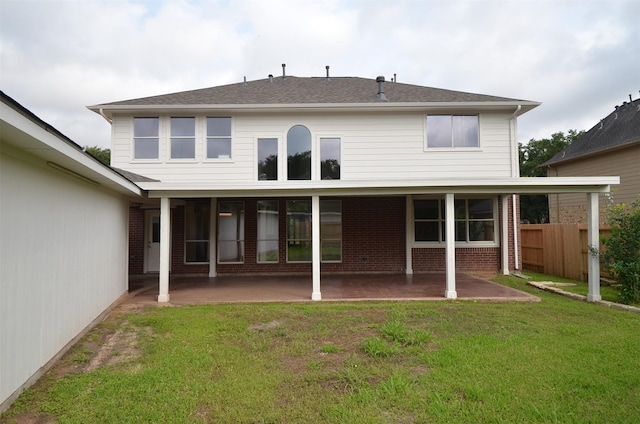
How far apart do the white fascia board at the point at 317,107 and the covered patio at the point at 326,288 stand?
5.01 metres

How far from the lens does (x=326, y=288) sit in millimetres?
8859

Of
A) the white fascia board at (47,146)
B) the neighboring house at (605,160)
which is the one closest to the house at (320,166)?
the white fascia board at (47,146)

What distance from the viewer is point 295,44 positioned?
56.6ft

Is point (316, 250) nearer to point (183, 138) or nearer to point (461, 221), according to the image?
point (183, 138)

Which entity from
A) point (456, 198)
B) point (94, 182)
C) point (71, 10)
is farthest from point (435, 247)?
point (71, 10)

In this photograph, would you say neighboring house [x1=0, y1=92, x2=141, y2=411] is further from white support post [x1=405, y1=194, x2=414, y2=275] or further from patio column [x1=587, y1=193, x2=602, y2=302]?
patio column [x1=587, y1=193, x2=602, y2=302]

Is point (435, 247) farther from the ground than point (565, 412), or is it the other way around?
point (435, 247)

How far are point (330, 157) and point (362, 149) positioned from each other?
100 centimetres

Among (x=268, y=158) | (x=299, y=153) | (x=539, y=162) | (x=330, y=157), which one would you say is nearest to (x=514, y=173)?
(x=330, y=157)

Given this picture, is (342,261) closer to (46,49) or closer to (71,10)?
(71,10)

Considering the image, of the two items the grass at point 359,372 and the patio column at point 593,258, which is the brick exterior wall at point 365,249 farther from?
the grass at point 359,372

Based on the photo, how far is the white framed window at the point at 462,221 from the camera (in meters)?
11.4

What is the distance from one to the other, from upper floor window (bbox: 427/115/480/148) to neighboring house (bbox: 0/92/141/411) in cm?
840

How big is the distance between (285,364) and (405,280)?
6375mm
